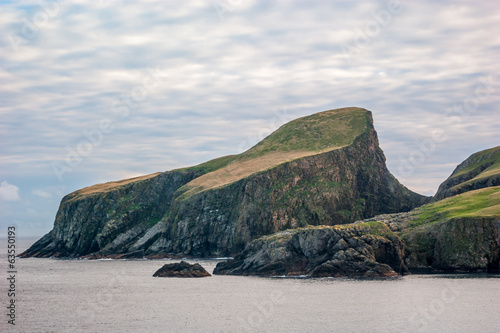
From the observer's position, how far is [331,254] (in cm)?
11400

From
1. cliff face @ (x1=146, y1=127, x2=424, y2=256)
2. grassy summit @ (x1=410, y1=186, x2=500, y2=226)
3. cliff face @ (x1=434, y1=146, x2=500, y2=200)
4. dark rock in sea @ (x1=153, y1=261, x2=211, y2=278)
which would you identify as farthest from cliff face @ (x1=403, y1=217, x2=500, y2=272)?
cliff face @ (x1=146, y1=127, x2=424, y2=256)

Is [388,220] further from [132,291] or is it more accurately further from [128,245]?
[128,245]

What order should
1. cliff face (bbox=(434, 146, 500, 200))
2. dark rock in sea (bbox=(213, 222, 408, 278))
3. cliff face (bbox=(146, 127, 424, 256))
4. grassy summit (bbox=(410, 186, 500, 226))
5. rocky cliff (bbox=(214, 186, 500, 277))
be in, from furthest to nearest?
cliff face (bbox=(146, 127, 424, 256)) → cliff face (bbox=(434, 146, 500, 200)) → grassy summit (bbox=(410, 186, 500, 226)) → rocky cliff (bbox=(214, 186, 500, 277)) → dark rock in sea (bbox=(213, 222, 408, 278))

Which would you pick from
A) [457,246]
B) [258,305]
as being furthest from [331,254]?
[258,305]

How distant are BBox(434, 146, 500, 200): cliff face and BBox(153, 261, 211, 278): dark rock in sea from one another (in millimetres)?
74558

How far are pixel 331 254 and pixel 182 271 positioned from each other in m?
32.8

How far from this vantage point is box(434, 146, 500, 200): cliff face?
502 feet

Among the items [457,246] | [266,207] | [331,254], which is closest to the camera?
[331,254]

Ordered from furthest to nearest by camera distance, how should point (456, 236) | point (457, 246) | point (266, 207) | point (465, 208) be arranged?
point (266, 207)
point (465, 208)
point (456, 236)
point (457, 246)

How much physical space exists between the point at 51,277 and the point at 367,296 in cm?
7494

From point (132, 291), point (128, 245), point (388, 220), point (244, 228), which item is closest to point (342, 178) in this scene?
point (244, 228)

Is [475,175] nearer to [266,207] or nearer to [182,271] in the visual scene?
[266,207]

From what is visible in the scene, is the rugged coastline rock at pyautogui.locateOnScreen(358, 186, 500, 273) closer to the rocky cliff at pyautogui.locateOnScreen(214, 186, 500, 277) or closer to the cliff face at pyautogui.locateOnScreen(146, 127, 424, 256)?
the rocky cliff at pyautogui.locateOnScreen(214, 186, 500, 277)

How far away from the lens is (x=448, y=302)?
8262cm
